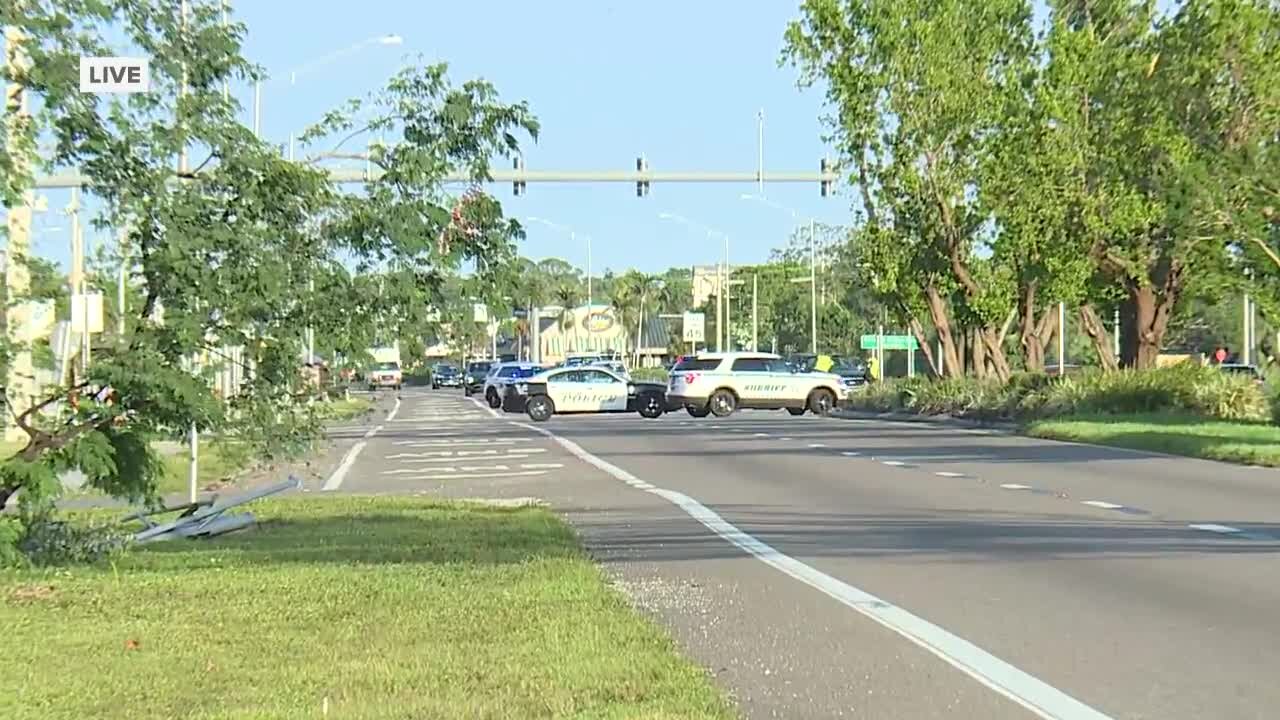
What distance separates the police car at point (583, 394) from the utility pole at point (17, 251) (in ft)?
125

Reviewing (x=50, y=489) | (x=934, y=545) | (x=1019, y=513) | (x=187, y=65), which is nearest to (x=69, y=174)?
(x=187, y=65)

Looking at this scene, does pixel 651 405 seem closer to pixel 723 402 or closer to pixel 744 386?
pixel 723 402

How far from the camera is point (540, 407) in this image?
52.2 meters

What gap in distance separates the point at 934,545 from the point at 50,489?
7.58 meters

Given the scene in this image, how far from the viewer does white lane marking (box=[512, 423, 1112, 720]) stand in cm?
848

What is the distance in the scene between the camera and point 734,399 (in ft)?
169

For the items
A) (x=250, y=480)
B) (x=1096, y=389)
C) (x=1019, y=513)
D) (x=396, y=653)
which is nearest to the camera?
(x=396, y=653)

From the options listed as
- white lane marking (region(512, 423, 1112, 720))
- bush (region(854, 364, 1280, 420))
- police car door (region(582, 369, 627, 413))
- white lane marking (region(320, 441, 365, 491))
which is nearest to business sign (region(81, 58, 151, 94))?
white lane marking (region(512, 423, 1112, 720))

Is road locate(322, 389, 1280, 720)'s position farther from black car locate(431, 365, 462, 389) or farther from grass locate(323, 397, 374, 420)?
black car locate(431, 365, 462, 389)

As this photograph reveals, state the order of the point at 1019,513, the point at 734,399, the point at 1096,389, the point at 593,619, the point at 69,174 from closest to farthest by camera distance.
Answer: the point at 593,619 < the point at 69,174 < the point at 1019,513 < the point at 1096,389 < the point at 734,399

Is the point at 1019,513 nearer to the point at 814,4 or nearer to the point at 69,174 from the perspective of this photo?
the point at 69,174

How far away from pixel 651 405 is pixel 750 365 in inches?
141

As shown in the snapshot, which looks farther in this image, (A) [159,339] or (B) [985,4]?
(B) [985,4]

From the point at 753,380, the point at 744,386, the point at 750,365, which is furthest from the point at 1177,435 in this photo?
the point at 750,365
